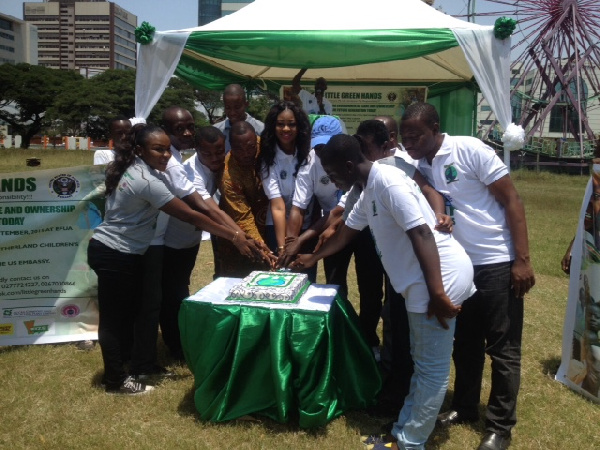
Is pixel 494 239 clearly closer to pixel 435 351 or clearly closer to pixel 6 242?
pixel 435 351

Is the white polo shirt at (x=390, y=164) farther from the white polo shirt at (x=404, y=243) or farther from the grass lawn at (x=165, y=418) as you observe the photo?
the grass lawn at (x=165, y=418)

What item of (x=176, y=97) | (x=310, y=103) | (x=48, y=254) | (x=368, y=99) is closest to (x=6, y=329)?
(x=48, y=254)

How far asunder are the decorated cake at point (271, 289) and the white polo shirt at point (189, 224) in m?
0.75

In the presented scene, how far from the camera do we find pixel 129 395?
11.0ft

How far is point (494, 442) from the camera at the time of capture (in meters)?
2.75

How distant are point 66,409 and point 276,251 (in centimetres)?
157

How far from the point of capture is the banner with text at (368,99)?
7.38m

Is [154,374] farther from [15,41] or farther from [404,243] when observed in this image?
[15,41]

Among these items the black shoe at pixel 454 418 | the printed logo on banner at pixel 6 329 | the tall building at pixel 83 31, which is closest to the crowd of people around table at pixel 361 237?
the black shoe at pixel 454 418

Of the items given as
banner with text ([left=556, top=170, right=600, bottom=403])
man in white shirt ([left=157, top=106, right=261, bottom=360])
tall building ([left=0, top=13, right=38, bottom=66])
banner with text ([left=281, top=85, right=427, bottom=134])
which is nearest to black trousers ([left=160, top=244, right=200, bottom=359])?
man in white shirt ([left=157, top=106, right=261, bottom=360])

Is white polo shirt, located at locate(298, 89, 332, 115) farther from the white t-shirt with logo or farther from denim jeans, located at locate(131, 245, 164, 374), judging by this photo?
the white t-shirt with logo

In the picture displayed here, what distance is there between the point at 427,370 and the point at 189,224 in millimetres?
1909

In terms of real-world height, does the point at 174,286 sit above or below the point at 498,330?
below

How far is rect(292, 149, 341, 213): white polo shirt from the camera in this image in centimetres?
356
